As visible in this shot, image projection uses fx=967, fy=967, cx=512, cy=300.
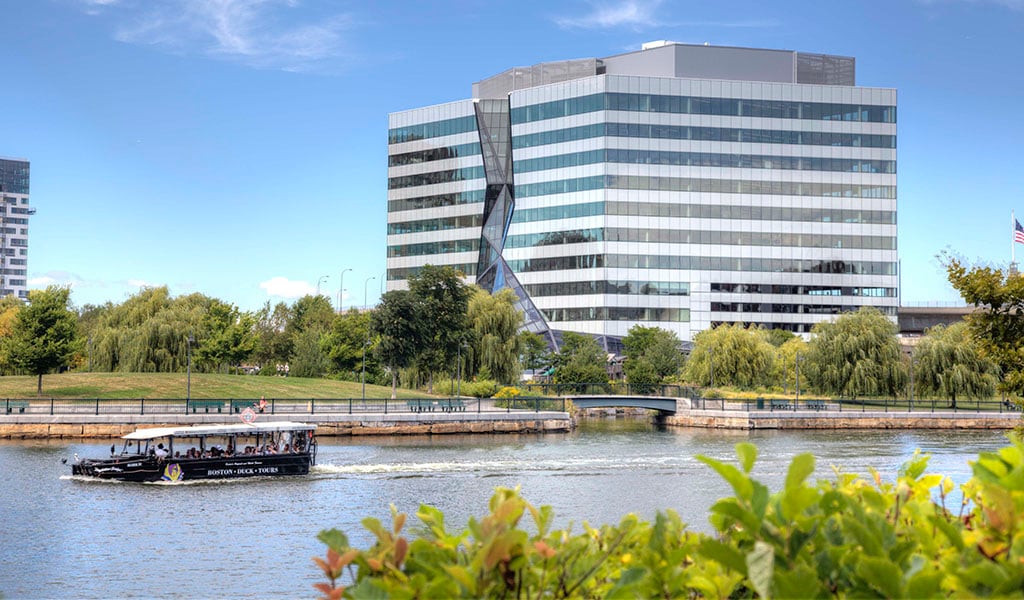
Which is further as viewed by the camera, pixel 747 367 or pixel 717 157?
pixel 717 157

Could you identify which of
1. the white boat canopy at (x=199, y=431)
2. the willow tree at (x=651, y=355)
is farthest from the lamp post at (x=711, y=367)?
the white boat canopy at (x=199, y=431)

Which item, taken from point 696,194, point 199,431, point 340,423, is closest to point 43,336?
point 340,423

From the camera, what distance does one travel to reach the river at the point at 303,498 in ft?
78.6

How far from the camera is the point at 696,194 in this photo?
Answer: 114 meters

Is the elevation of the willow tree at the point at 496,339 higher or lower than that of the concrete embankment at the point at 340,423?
higher

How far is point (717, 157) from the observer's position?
376 feet

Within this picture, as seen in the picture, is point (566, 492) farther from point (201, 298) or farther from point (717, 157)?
point (717, 157)

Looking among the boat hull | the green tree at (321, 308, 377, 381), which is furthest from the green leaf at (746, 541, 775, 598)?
the green tree at (321, 308, 377, 381)

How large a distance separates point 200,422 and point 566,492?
26.9 m

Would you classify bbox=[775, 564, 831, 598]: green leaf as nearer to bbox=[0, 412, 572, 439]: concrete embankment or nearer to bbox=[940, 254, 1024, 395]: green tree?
bbox=[940, 254, 1024, 395]: green tree

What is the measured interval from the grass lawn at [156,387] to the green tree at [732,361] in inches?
1048

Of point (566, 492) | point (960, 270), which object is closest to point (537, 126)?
point (566, 492)

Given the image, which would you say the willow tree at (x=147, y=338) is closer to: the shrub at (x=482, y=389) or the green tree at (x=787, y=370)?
the shrub at (x=482, y=389)

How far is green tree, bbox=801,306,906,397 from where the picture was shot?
263ft
